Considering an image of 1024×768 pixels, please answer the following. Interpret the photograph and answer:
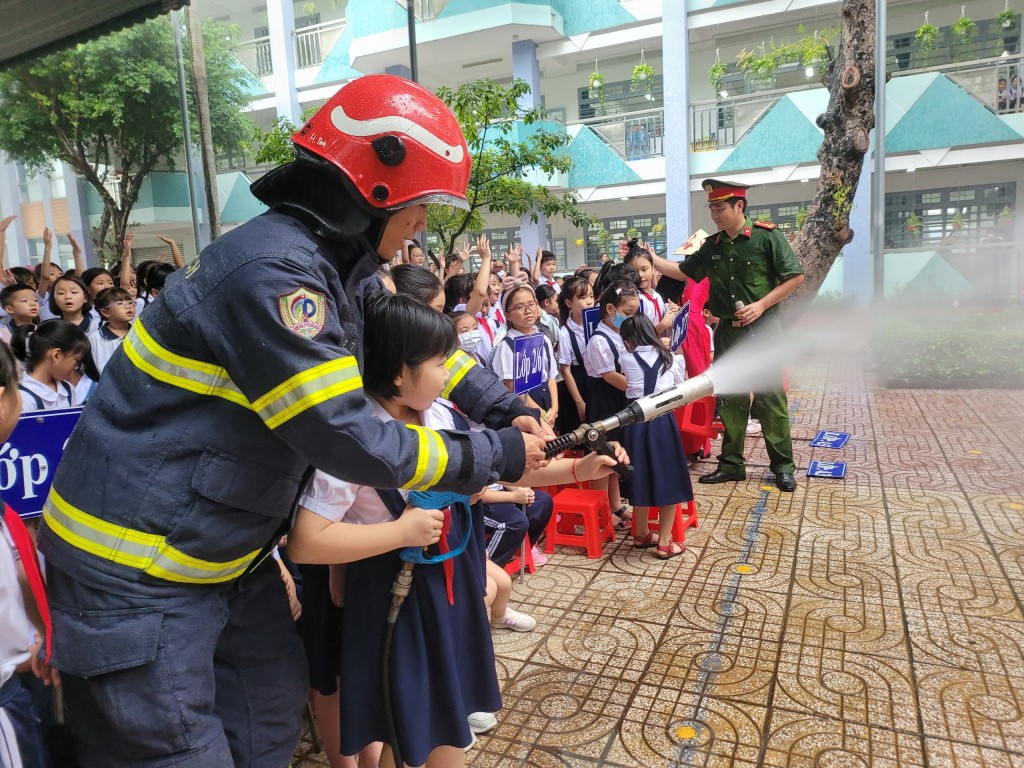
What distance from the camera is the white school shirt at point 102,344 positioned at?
5.32 meters

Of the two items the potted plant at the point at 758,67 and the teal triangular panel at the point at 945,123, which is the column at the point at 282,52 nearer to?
the potted plant at the point at 758,67

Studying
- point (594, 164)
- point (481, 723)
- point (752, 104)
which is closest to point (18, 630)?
point (481, 723)

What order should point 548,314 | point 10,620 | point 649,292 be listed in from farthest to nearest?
1. point 548,314
2. point 649,292
3. point 10,620

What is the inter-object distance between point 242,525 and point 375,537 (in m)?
0.40

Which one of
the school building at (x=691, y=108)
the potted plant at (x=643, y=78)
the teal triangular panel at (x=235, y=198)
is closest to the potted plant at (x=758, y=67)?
the school building at (x=691, y=108)

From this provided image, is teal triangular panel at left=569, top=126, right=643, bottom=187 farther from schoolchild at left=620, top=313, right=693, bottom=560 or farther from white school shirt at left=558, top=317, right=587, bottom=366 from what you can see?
schoolchild at left=620, top=313, right=693, bottom=560

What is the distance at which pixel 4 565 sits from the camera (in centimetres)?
165

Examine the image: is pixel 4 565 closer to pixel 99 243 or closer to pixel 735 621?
pixel 735 621

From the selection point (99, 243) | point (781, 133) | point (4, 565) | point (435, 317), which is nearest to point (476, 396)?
point (435, 317)

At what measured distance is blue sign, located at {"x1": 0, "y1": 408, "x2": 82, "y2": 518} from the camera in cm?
271

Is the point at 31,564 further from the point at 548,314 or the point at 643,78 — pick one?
the point at 643,78

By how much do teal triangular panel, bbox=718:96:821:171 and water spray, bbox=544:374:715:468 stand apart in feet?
52.3

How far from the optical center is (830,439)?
740 centimetres

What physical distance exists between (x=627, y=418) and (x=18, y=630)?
1713 mm
